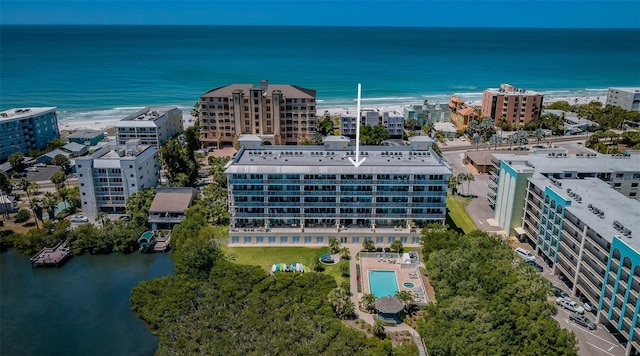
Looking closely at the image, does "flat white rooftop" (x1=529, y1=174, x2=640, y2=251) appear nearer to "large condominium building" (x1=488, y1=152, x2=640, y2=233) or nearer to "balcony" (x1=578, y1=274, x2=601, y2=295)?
"large condominium building" (x1=488, y1=152, x2=640, y2=233)

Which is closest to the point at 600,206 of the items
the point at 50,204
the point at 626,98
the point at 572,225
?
the point at 572,225

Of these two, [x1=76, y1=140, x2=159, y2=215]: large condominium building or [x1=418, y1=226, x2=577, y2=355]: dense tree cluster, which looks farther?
[x1=76, y1=140, x2=159, y2=215]: large condominium building

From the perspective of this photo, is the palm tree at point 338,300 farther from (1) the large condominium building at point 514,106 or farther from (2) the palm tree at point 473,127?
(1) the large condominium building at point 514,106

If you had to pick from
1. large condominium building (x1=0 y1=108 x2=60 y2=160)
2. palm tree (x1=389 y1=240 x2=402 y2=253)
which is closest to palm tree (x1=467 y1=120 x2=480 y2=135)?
palm tree (x1=389 y1=240 x2=402 y2=253)

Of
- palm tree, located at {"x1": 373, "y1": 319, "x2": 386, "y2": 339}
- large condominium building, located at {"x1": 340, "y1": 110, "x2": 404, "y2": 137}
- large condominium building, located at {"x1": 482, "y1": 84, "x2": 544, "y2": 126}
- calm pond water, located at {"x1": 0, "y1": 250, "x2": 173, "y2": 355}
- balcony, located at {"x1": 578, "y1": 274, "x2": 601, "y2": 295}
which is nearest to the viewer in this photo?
palm tree, located at {"x1": 373, "y1": 319, "x2": 386, "y2": 339}

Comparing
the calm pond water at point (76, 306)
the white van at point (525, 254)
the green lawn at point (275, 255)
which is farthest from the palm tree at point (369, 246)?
the calm pond water at point (76, 306)
